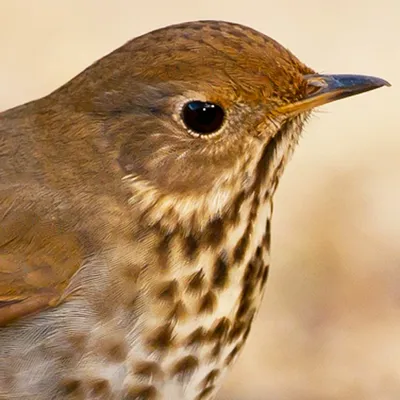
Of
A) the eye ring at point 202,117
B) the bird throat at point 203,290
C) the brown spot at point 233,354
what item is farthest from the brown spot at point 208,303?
the eye ring at point 202,117

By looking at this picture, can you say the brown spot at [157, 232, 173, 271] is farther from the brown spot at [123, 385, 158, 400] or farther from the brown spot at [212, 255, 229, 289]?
the brown spot at [123, 385, 158, 400]

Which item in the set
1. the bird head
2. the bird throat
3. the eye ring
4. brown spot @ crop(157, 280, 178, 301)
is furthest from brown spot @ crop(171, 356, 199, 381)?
the eye ring

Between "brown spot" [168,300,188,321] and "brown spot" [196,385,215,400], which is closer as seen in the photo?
"brown spot" [168,300,188,321]

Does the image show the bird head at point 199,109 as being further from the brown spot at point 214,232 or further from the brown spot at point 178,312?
the brown spot at point 178,312

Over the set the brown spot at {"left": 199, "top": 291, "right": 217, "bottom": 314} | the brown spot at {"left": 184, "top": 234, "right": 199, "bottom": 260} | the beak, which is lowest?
the brown spot at {"left": 199, "top": 291, "right": 217, "bottom": 314}

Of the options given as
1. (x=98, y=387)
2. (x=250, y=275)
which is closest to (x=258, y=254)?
(x=250, y=275)

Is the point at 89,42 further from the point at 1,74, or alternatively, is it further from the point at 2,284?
the point at 2,284
